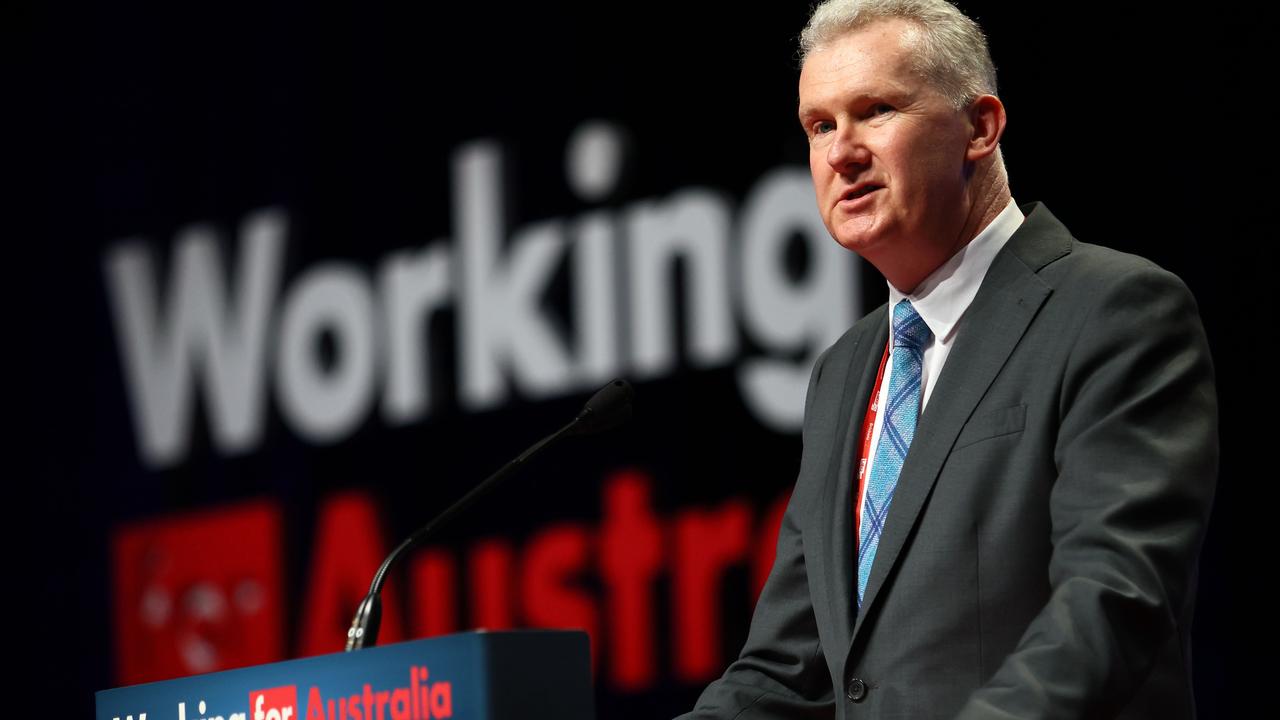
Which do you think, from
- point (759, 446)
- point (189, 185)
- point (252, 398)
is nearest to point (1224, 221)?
point (759, 446)

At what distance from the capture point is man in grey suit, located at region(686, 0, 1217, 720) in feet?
4.86

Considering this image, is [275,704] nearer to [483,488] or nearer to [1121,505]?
[483,488]

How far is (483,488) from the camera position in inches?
78.5

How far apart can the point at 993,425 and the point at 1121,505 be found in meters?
0.20

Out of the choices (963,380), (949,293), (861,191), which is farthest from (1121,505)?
(861,191)

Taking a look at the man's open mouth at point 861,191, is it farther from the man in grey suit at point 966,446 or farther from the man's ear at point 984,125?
the man's ear at point 984,125

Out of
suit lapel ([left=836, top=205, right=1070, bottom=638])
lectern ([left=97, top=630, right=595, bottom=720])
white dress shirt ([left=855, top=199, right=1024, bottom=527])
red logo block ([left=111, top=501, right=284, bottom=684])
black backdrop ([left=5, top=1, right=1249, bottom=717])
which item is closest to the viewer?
lectern ([left=97, top=630, right=595, bottom=720])

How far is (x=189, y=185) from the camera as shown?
19.1ft

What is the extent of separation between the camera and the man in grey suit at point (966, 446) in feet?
4.86

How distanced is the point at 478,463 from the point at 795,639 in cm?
317

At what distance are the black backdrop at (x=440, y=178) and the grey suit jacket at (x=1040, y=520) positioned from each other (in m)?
2.02

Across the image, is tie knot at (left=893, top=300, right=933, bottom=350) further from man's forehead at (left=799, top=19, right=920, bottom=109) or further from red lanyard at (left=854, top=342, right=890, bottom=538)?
man's forehead at (left=799, top=19, right=920, bottom=109)

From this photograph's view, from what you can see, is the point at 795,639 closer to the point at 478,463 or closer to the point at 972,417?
the point at 972,417

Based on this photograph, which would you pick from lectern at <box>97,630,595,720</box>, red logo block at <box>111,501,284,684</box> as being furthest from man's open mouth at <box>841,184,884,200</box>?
red logo block at <box>111,501,284,684</box>
